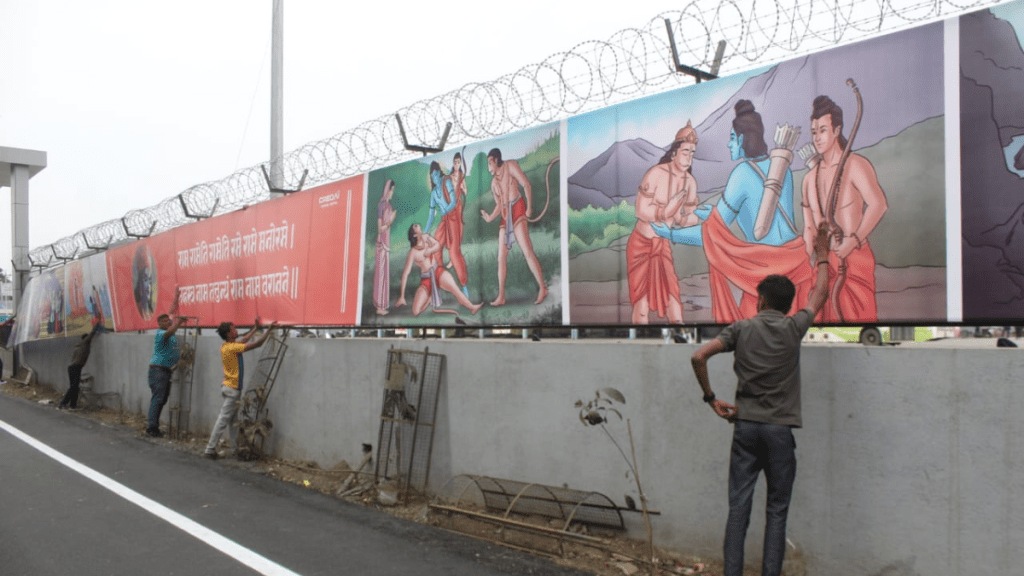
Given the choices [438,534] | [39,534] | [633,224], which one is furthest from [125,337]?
[633,224]

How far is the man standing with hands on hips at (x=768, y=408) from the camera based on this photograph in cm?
429

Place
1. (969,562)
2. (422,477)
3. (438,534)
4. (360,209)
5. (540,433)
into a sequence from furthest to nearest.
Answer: (360,209) < (422,477) < (540,433) < (438,534) < (969,562)

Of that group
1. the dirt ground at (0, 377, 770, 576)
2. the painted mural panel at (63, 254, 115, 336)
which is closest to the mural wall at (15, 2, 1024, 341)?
the dirt ground at (0, 377, 770, 576)

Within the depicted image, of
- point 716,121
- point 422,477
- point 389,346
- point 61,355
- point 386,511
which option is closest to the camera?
point 716,121

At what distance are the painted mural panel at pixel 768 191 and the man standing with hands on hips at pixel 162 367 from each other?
869cm

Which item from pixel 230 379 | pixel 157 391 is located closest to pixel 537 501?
pixel 230 379

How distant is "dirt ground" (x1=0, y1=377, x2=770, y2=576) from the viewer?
17.2 ft

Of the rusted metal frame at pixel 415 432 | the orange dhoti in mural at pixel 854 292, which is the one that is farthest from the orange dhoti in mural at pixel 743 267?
the rusted metal frame at pixel 415 432

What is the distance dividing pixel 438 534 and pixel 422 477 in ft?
4.92

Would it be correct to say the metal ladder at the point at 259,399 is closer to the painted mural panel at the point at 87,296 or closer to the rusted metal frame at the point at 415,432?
the rusted metal frame at the point at 415,432

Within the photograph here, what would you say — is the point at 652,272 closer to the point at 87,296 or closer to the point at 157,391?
the point at 157,391

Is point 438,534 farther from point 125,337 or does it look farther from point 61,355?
point 61,355

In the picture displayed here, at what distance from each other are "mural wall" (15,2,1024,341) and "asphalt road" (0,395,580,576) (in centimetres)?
220

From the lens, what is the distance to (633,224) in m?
6.19
